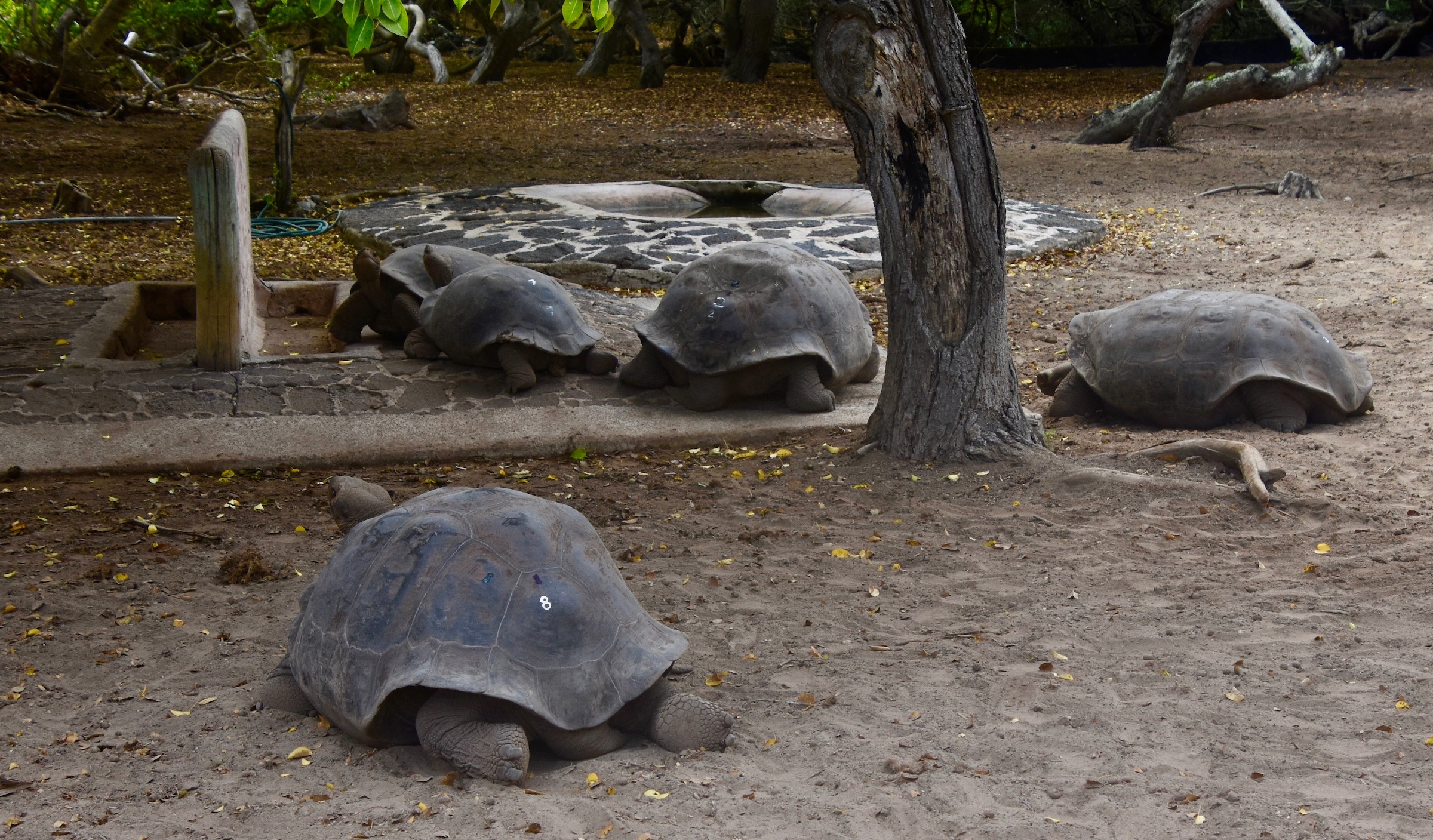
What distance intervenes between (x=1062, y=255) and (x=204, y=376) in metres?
7.14

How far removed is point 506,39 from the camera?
989 inches

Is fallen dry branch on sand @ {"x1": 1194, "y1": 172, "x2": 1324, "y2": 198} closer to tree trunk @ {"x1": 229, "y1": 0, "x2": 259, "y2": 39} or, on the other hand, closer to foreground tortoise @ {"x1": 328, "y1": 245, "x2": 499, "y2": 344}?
foreground tortoise @ {"x1": 328, "y1": 245, "x2": 499, "y2": 344}

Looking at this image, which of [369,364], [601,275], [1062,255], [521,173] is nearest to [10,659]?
[369,364]

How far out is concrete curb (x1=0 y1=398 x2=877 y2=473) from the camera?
19.0 ft

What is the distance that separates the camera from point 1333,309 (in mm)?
7938

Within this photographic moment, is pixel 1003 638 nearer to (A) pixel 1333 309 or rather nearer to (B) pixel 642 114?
(A) pixel 1333 309

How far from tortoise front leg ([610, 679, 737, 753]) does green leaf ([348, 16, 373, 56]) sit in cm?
202

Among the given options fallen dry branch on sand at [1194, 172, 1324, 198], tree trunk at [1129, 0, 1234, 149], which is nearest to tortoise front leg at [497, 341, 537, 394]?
fallen dry branch on sand at [1194, 172, 1324, 198]

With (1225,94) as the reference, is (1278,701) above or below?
below

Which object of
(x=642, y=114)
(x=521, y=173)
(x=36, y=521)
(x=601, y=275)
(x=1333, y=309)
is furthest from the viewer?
(x=642, y=114)

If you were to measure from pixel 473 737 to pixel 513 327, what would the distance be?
13.2ft

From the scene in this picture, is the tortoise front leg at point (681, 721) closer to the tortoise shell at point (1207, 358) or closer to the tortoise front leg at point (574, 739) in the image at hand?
the tortoise front leg at point (574, 739)

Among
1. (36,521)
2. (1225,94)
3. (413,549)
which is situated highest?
(1225,94)

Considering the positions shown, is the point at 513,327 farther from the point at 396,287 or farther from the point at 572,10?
the point at 572,10
